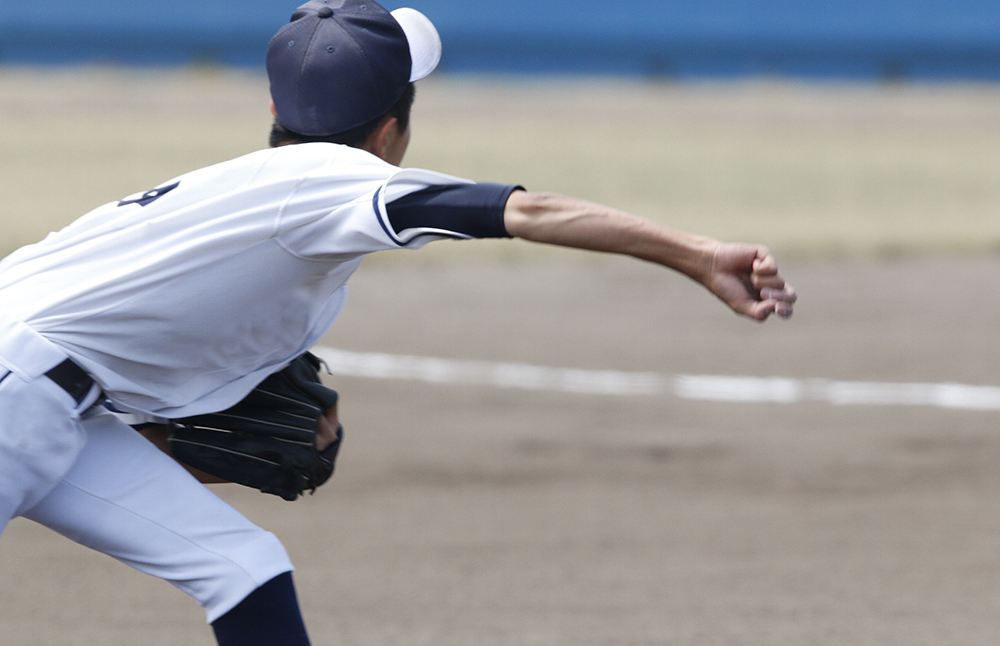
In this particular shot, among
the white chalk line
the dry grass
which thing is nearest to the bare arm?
the white chalk line

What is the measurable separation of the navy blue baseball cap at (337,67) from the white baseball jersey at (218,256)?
201 millimetres

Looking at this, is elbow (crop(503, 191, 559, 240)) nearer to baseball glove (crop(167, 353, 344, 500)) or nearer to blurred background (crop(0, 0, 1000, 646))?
baseball glove (crop(167, 353, 344, 500))

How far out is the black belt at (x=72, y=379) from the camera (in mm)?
1863

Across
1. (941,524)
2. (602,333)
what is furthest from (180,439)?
(602,333)

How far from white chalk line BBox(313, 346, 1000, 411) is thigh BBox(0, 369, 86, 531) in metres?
3.88

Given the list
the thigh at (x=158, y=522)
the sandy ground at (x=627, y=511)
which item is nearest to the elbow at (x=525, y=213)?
the thigh at (x=158, y=522)

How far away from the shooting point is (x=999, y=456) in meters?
4.81

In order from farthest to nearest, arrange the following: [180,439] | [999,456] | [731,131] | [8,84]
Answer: [8,84] → [731,131] → [999,456] → [180,439]

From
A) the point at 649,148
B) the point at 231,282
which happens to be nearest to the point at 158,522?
the point at 231,282

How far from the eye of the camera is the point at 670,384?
5887 millimetres

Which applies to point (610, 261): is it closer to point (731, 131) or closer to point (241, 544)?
point (241, 544)

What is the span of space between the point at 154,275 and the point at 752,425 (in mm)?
3840

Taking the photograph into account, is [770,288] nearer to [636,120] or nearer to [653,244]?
[653,244]

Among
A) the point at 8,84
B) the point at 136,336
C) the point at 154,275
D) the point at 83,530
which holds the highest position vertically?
the point at 154,275
